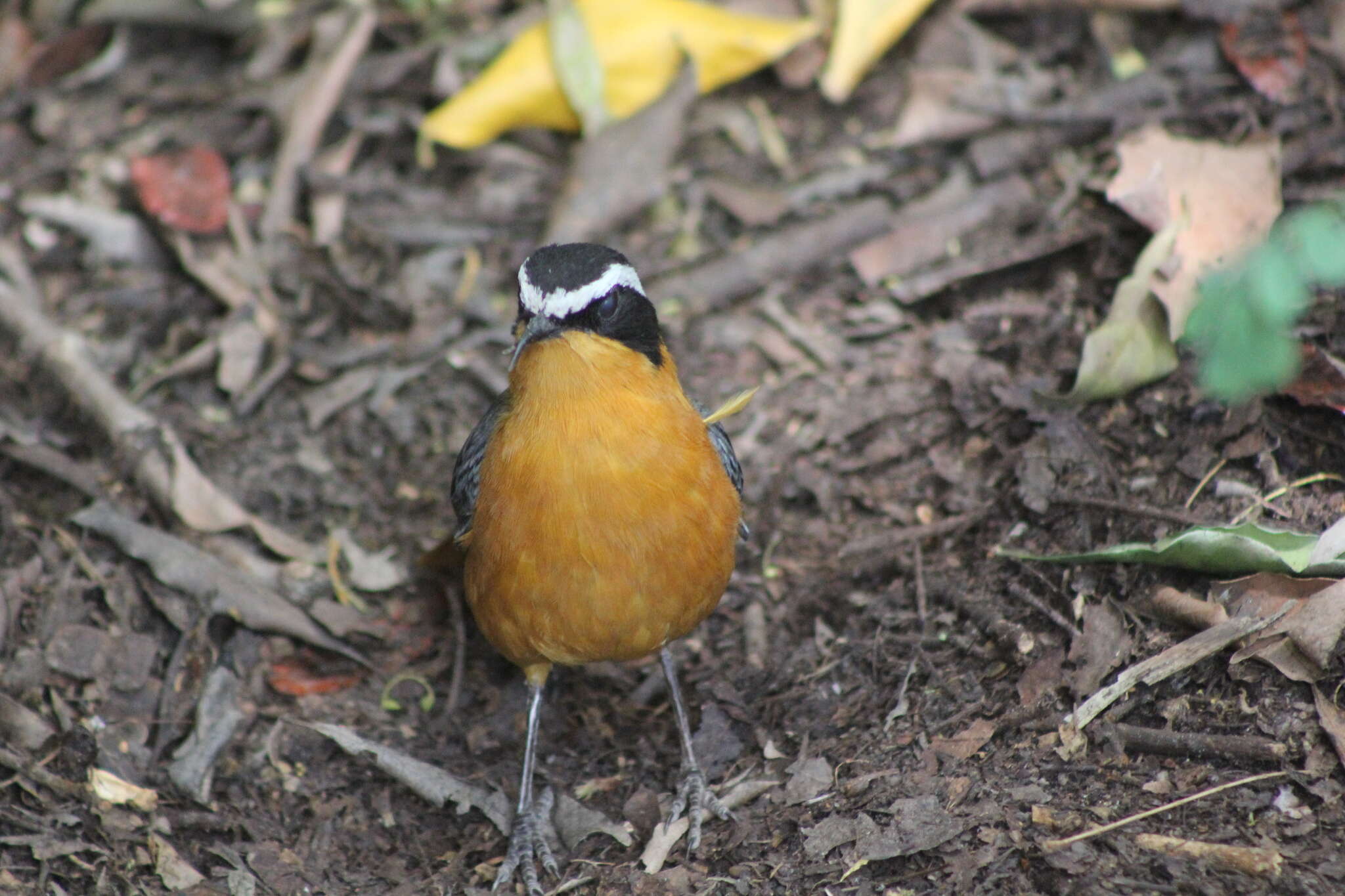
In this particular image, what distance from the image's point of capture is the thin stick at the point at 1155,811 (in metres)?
4.76

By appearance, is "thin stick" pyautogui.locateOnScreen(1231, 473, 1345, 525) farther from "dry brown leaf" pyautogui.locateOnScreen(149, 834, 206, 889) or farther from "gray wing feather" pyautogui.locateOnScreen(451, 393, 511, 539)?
"dry brown leaf" pyautogui.locateOnScreen(149, 834, 206, 889)

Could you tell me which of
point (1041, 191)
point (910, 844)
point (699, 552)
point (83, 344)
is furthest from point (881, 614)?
point (83, 344)

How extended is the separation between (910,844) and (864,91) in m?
6.26

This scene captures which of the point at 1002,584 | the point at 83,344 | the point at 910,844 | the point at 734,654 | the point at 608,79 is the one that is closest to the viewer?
the point at 910,844

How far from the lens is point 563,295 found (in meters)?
5.37

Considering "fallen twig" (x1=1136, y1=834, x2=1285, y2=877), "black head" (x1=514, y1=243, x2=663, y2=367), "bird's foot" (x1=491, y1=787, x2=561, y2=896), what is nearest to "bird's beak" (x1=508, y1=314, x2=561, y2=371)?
"black head" (x1=514, y1=243, x2=663, y2=367)

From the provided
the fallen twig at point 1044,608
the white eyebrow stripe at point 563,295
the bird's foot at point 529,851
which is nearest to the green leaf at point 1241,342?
the fallen twig at point 1044,608

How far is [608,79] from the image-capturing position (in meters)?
9.11

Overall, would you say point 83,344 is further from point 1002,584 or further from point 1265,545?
point 1265,545

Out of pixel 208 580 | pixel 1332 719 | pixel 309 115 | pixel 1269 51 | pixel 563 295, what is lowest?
pixel 208 580

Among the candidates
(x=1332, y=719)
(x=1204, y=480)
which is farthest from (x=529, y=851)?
(x=1204, y=480)

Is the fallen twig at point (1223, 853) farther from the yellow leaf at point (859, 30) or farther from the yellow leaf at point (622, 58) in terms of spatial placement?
the yellow leaf at point (622, 58)

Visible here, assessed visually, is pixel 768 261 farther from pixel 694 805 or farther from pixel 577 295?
pixel 694 805

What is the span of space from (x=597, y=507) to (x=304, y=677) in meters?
2.44
